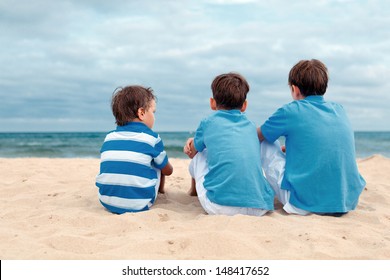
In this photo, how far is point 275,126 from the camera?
3.72 meters

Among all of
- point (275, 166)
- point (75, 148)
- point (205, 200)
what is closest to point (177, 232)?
point (205, 200)

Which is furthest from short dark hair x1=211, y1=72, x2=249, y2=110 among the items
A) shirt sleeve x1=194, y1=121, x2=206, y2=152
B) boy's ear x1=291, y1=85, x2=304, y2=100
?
boy's ear x1=291, y1=85, x2=304, y2=100

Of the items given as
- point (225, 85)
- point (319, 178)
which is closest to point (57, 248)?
point (225, 85)

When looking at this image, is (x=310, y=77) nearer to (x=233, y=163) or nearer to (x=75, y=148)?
(x=233, y=163)

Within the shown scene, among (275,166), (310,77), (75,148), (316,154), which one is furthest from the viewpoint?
(75,148)

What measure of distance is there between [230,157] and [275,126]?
53 centimetres

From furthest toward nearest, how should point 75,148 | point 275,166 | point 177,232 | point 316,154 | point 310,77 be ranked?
1. point 75,148
2. point 275,166
3. point 310,77
4. point 316,154
5. point 177,232

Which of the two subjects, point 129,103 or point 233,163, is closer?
point 233,163

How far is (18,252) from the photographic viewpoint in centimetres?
279

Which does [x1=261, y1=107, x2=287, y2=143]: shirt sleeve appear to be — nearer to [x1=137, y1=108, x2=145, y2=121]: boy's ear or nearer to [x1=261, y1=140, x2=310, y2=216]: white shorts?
[x1=261, y1=140, x2=310, y2=216]: white shorts

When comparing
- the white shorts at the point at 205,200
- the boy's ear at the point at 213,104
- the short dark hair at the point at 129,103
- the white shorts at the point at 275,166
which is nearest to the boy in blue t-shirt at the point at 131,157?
the short dark hair at the point at 129,103

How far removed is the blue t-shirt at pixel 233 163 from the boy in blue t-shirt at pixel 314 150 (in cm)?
23

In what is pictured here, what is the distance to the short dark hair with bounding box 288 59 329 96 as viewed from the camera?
375cm

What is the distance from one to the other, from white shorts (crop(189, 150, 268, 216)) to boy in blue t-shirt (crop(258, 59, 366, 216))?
0.38m
